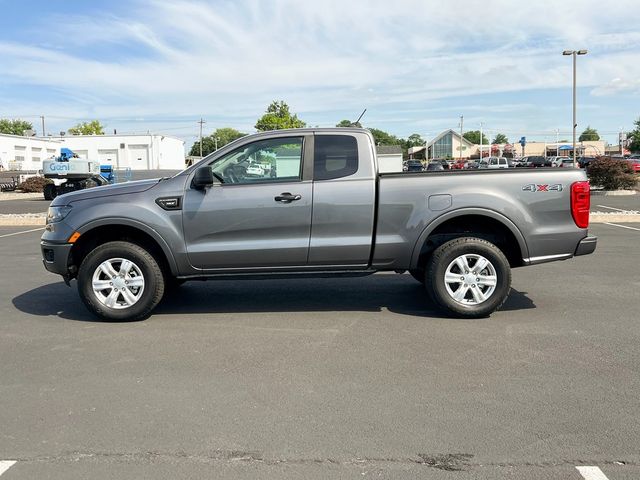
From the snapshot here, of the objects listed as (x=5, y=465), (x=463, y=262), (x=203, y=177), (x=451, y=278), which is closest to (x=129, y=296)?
(x=203, y=177)

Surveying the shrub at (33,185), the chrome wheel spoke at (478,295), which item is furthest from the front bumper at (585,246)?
the shrub at (33,185)

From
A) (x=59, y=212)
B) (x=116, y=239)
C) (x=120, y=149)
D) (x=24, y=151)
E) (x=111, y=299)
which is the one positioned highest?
(x=120, y=149)

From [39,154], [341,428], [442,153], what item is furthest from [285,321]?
[442,153]

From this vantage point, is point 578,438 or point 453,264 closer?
point 578,438

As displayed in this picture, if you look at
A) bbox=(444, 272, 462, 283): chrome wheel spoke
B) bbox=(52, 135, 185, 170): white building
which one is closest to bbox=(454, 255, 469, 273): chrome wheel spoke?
bbox=(444, 272, 462, 283): chrome wheel spoke

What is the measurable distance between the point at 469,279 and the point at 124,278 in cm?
362

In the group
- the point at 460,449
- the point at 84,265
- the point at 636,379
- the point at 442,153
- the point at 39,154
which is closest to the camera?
the point at 460,449

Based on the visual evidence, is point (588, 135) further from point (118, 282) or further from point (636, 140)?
point (118, 282)

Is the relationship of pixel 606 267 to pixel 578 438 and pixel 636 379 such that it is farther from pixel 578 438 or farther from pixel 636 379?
pixel 578 438

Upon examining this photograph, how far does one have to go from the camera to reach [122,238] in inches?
253

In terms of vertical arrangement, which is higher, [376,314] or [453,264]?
[453,264]

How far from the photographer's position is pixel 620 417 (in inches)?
151

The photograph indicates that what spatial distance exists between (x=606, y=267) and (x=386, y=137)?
129 metres

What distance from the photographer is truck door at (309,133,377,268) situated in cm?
610
